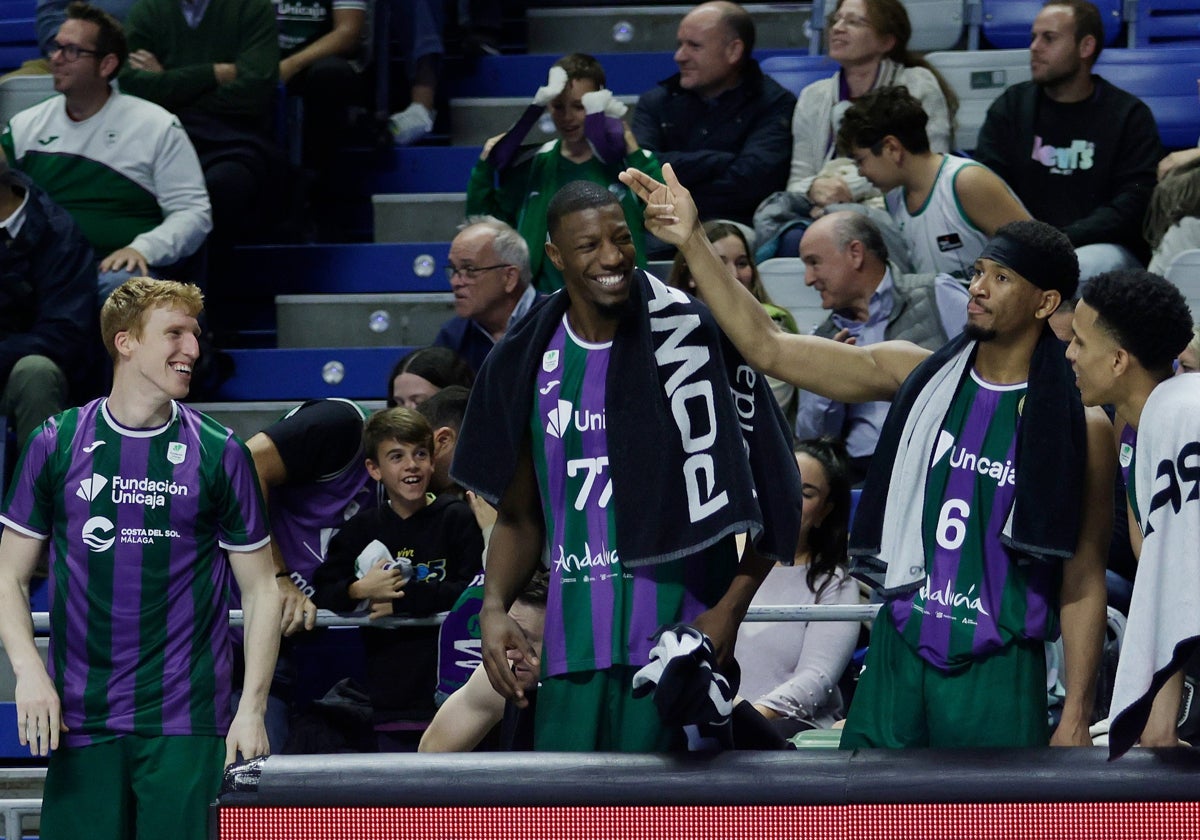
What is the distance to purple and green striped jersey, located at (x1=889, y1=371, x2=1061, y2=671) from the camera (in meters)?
3.84

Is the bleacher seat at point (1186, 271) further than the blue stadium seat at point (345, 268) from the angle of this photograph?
No

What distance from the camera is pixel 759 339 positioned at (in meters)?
3.93

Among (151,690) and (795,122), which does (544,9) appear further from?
(151,690)

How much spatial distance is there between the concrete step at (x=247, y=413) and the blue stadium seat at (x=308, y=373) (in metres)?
0.21

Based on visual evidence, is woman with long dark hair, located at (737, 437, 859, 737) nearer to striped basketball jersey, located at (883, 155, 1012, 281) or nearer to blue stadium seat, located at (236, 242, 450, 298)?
striped basketball jersey, located at (883, 155, 1012, 281)

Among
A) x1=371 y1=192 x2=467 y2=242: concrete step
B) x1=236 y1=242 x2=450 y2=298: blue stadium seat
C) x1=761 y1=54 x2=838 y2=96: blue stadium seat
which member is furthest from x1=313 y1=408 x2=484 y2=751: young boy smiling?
x1=761 y1=54 x2=838 y2=96: blue stadium seat

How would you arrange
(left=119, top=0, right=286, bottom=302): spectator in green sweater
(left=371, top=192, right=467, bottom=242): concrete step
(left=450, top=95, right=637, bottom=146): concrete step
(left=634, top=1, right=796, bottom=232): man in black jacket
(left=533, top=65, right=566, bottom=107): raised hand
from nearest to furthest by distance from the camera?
(left=533, top=65, right=566, bottom=107): raised hand, (left=634, top=1, right=796, bottom=232): man in black jacket, (left=119, top=0, right=286, bottom=302): spectator in green sweater, (left=371, top=192, right=467, bottom=242): concrete step, (left=450, top=95, right=637, bottom=146): concrete step

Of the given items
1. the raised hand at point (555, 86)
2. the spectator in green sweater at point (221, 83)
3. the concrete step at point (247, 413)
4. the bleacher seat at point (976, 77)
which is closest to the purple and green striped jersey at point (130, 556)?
the raised hand at point (555, 86)

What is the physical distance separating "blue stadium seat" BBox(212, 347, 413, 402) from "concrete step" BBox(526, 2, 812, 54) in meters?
2.41

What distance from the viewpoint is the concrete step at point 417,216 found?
8250mm

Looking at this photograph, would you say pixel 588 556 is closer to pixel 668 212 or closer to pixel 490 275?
pixel 668 212

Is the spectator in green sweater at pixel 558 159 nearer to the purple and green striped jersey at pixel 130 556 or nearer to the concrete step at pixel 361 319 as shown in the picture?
the concrete step at pixel 361 319

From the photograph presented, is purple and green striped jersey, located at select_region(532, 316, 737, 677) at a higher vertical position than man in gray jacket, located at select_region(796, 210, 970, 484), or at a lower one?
lower

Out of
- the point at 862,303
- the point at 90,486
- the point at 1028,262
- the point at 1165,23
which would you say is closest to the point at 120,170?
the point at 862,303
